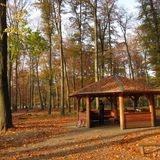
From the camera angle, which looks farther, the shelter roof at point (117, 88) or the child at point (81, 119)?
the child at point (81, 119)

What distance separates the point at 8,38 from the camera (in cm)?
1833

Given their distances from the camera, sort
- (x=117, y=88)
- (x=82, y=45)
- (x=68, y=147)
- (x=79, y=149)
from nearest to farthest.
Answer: (x=79, y=149), (x=68, y=147), (x=117, y=88), (x=82, y=45)

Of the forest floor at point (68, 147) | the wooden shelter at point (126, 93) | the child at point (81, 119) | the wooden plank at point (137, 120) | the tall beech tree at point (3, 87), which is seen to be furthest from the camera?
the child at point (81, 119)

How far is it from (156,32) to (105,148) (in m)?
23.2

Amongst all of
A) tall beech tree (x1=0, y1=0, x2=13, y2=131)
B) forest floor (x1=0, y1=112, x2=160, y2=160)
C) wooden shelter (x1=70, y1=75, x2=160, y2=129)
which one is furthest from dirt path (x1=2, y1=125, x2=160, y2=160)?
tall beech tree (x1=0, y1=0, x2=13, y2=131)

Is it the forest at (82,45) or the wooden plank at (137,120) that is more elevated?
the forest at (82,45)

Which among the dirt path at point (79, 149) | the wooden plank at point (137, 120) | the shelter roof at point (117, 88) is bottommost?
the dirt path at point (79, 149)

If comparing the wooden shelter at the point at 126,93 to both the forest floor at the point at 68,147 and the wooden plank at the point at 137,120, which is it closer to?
the wooden plank at the point at 137,120

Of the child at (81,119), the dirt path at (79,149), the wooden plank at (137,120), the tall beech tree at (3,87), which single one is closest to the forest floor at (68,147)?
the dirt path at (79,149)

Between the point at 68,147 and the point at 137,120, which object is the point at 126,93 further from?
the point at 68,147

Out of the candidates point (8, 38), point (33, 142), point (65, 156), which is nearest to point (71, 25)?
point (8, 38)

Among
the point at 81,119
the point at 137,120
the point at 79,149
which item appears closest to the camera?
the point at 79,149

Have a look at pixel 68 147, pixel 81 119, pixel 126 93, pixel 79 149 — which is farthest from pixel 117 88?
pixel 79 149

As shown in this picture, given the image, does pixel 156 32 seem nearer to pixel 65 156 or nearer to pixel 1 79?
pixel 1 79
